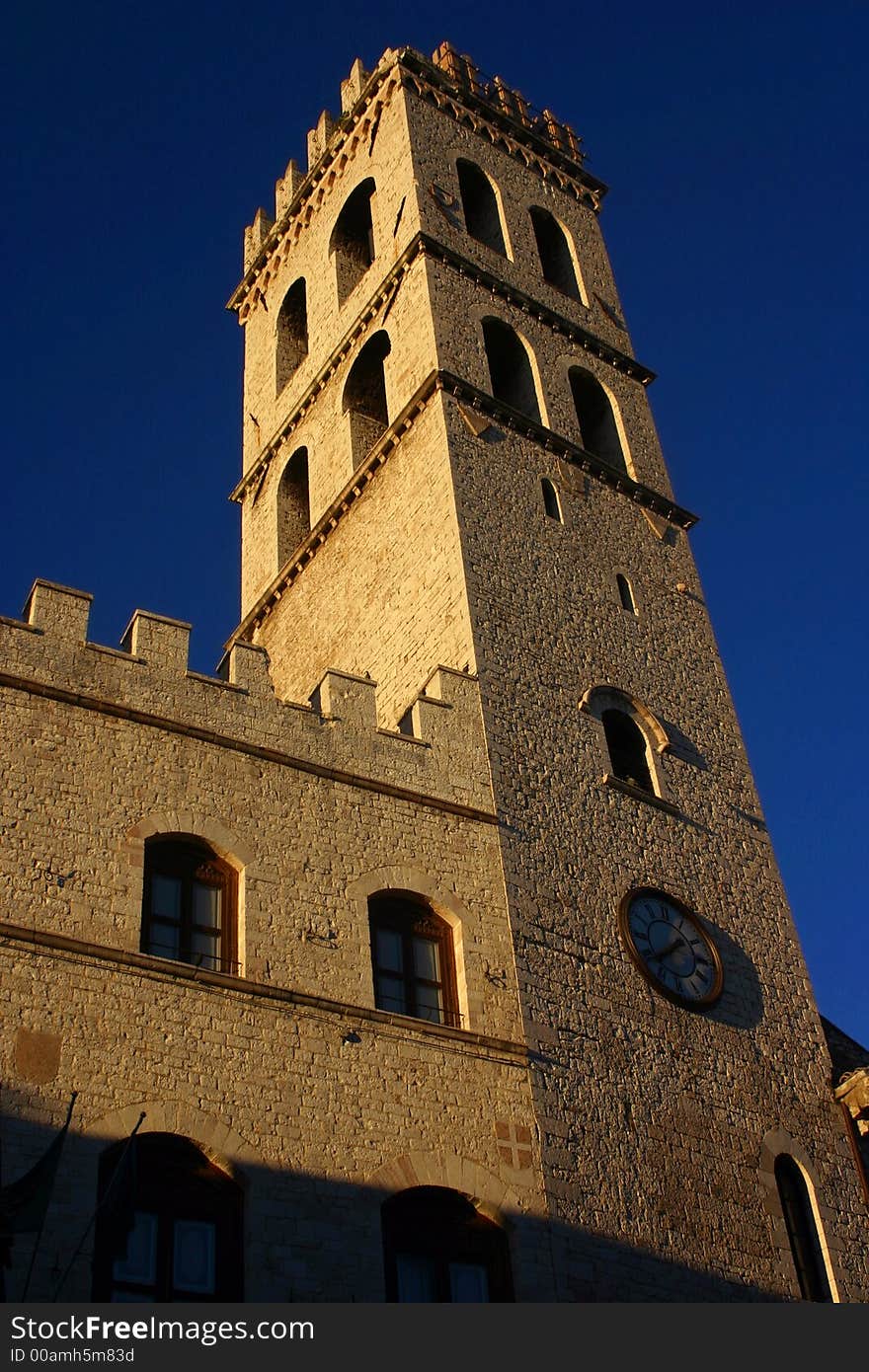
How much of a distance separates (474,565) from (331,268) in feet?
35.1

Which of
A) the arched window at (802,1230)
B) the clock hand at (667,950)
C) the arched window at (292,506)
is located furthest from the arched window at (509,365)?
the arched window at (802,1230)

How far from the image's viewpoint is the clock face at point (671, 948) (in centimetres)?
1786

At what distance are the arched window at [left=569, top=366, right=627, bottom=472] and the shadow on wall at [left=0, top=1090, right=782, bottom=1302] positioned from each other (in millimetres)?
14492

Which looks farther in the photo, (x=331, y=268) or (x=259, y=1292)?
(x=331, y=268)

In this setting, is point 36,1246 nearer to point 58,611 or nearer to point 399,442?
point 58,611

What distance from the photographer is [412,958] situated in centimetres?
1630

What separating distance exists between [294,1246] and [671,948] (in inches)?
261

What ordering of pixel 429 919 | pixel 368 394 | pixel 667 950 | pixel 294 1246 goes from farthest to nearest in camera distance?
pixel 368 394 → pixel 667 950 → pixel 429 919 → pixel 294 1246

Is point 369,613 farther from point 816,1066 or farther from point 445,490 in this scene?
point 816,1066

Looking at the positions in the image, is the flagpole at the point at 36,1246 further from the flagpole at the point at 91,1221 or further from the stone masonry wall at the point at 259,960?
the flagpole at the point at 91,1221

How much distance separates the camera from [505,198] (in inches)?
1156

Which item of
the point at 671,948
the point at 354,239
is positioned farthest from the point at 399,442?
the point at 671,948

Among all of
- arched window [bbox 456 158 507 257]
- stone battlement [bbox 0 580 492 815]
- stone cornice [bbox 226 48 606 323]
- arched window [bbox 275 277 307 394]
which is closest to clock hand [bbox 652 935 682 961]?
stone battlement [bbox 0 580 492 815]
